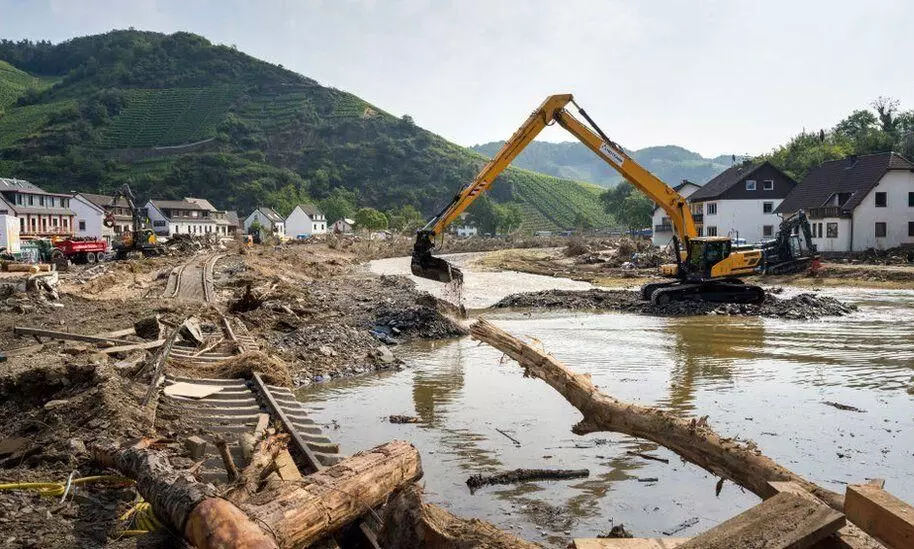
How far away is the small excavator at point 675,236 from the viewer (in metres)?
20.8

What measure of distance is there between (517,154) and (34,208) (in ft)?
170

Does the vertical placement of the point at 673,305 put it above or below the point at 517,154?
below

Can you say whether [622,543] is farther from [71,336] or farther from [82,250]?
[82,250]

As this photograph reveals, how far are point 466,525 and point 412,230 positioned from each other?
94633mm

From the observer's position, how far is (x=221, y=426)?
839cm

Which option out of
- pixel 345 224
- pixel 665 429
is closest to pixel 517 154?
pixel 665 429

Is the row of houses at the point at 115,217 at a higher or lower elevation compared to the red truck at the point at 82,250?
higher

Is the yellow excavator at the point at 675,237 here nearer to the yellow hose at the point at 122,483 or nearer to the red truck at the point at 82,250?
the yellow hose at the point at 122,483

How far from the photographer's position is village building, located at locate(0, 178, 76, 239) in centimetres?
5516

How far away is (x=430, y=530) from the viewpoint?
499 centimetres

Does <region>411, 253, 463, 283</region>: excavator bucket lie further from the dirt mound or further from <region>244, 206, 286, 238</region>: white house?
<region>244, 206, 286, 238</region>: white house

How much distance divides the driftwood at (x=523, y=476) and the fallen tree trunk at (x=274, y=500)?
240cm

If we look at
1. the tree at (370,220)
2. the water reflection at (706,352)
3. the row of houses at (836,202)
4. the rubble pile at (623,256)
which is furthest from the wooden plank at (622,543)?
the tree at (370,220)

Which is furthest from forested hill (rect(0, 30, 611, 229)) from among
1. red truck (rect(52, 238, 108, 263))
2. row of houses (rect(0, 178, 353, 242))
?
red truck (rect(52, 238, 108, 263))
